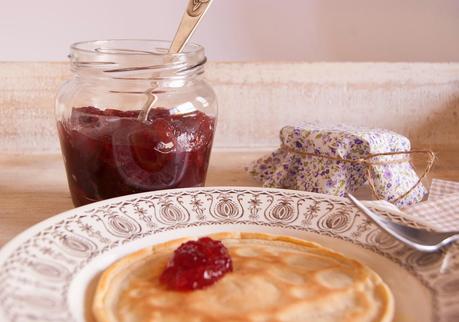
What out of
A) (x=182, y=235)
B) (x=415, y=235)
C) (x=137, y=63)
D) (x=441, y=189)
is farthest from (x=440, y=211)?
(x=137, y=63)

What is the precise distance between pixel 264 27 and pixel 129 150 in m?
0.81

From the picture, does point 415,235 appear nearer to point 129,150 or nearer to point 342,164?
point 342,164

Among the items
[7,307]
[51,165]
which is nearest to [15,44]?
[51,165]

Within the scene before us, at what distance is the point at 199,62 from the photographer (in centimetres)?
113

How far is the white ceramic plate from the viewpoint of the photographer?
74 cm

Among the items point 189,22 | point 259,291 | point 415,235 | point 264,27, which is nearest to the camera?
point 259,291

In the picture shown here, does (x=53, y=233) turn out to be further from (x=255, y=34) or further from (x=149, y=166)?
(x=255, y=34)

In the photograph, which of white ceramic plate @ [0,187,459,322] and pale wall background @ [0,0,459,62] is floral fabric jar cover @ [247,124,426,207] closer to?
white ceramic plate @ [0,187,459,322]

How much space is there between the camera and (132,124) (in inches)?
41.8

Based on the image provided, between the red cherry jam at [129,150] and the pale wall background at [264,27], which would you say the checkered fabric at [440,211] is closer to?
the red cherry jam at [129,150]

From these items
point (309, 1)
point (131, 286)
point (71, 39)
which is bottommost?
point (131, 286)

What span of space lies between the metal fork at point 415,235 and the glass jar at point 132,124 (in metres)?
0.35

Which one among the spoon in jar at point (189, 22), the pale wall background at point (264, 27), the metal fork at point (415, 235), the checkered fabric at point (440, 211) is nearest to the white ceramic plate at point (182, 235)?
the metal fork at point (415, 235)

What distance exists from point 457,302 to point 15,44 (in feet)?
4.38
